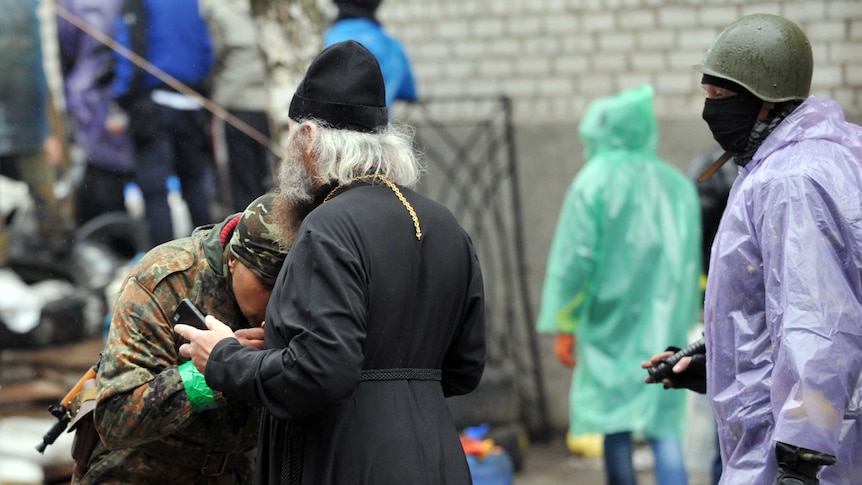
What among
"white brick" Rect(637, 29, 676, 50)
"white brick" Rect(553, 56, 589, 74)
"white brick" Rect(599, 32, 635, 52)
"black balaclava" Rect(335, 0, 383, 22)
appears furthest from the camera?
"white brick" Rect(553, 56, 589, 74)

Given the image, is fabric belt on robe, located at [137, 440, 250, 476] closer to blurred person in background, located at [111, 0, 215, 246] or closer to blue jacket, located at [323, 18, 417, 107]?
blurred person in background, located at [111, 0, 215, 246]

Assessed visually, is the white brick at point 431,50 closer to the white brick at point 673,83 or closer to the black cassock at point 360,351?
the white brick at point 673,83

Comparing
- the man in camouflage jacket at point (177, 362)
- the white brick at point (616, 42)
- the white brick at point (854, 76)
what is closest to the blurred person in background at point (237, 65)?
the white brick at point (616, 42)

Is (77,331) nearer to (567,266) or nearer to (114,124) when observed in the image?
(114,124)

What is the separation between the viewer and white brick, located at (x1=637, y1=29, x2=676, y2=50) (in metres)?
7.44

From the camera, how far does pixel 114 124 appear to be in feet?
20.3

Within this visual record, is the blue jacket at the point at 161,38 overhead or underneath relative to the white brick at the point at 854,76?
overhead

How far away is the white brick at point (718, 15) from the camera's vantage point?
24.0 feet

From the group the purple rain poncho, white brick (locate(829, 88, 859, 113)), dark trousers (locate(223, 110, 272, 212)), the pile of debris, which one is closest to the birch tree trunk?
dark trousers (locate(223, 110, 272, 212))

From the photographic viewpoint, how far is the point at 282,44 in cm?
520

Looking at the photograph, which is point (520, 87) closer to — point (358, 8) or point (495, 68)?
point (495, 68)

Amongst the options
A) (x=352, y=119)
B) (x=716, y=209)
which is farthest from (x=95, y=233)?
(x=352, y=119)

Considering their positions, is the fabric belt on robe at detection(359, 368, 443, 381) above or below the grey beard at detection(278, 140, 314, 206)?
below

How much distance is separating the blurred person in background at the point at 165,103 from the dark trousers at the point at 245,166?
1.62 ft
